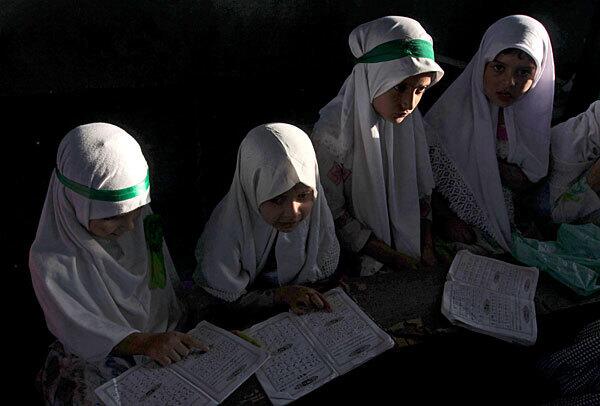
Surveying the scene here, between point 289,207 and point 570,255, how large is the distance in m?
1.36

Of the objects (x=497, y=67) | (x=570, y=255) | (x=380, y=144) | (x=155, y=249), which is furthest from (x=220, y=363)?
(x=497, y=67)

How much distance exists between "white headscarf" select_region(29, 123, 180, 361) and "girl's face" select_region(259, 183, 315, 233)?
480mm

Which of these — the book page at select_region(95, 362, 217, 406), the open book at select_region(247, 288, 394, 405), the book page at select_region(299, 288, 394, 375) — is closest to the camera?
the book page at select_region(95, 362, 217, 406)

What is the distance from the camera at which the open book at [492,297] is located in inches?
86.5

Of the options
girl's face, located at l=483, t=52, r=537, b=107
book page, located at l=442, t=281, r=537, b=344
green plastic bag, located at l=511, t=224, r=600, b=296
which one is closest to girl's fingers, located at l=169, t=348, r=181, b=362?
book page, located at l=442, t=281, r=537, b=344

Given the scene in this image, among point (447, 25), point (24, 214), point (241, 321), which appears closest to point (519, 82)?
point (447, 25)

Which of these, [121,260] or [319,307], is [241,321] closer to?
[319,307]

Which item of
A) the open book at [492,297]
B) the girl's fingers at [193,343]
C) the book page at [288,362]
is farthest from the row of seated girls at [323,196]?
the open book at [492,297]

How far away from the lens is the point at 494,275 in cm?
248

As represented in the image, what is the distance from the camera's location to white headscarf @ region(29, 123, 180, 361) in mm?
1948

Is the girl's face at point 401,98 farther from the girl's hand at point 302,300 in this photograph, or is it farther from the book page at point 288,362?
the book page at point 288,362

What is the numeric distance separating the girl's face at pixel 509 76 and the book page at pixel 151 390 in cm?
209

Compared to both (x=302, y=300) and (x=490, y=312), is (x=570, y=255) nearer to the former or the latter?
(x=490, y=312)

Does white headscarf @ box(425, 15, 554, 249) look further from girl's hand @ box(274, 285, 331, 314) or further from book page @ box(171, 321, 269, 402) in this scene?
book page @ box(171, 321, 269, 402)
